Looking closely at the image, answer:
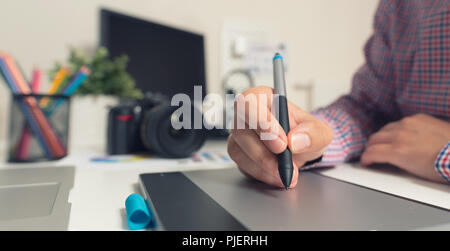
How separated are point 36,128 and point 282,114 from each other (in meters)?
0.40

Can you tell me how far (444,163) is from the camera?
0.29 m

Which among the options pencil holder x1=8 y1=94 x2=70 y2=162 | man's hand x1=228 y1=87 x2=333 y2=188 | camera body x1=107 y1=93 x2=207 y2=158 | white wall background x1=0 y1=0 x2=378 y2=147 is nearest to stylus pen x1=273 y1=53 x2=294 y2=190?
man's hand x1=228 y1=87 x2=333 y2=188

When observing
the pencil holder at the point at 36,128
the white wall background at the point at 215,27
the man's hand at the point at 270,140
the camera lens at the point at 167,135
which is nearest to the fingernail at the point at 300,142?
the man's hand at the point at 270,140

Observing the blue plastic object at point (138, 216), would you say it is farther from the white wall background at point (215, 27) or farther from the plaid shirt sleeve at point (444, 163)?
the white wall background at point (215, 27)

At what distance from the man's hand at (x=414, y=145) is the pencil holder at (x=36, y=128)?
472 mm

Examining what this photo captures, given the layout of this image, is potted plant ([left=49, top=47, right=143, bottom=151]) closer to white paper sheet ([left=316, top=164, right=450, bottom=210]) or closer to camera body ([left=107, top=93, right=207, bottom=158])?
camera body ([left=107, top=93, right=207, bottom=158])

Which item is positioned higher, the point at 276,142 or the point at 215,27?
the point at 215,27

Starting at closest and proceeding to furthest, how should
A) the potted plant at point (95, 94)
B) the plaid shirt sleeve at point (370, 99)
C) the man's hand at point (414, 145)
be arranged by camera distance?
the man's hand at point (414, 145) → the plaid shirt sleeve at point (370, 99) → the potted plant at point (95, 94)

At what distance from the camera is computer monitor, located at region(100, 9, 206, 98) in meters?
0.64

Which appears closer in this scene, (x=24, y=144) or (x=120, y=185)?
(x=120, y=185)

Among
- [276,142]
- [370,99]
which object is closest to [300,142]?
[276,142]

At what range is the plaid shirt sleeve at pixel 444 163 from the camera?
0.28m

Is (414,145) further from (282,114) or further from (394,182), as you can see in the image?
(282,114)

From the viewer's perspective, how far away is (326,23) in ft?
3.20
